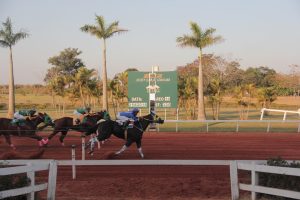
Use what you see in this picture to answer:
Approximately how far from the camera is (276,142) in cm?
2238

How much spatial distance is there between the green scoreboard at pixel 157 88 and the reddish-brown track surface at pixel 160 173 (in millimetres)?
7375

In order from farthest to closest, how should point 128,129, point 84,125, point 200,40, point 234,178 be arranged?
1. point 200,40
2. point 84,125
3. point 128,129
4. point 234,178

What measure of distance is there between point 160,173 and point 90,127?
596 centimetres

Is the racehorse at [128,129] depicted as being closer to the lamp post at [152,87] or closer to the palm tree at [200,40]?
the lamp post at [152,87]

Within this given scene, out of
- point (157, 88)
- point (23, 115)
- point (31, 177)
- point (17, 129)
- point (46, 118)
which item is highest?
point (157, 88)

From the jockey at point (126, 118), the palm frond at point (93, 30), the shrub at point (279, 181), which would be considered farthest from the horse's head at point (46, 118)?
the palm frond at point (93, 30)

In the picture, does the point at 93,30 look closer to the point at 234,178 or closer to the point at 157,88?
the point at 157,88

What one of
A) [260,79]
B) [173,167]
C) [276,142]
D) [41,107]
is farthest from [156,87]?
[260,79]

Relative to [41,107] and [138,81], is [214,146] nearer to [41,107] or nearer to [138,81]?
[138,81]

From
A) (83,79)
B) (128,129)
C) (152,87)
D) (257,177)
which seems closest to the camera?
(257,177)

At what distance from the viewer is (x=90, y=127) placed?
18.1 meters

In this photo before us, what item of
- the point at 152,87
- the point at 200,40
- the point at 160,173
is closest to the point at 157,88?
the point at 152,87

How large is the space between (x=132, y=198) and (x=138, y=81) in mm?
19608

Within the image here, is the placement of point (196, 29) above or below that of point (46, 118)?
above
